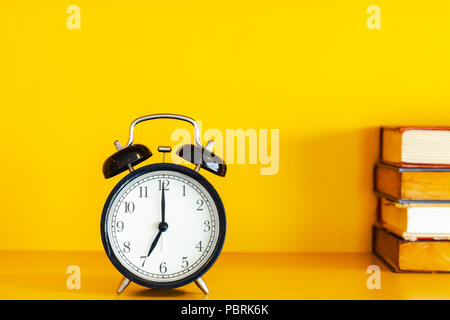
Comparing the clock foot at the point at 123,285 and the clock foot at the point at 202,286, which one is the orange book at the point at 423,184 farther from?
the clock foot at the point at 123,285

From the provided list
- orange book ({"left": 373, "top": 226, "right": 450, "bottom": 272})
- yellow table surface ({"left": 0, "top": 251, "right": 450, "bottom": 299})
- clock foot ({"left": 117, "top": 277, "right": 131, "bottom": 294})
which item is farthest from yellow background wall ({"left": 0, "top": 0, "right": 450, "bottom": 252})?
clock foot ({"left": 117, "top": 277, "right": 131, "bottom": 294})

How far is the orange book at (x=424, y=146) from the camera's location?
150cm

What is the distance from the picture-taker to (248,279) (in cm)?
147

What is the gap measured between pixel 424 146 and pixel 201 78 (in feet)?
2.00

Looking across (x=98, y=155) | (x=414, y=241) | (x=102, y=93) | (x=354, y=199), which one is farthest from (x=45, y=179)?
(x=414, y=241)

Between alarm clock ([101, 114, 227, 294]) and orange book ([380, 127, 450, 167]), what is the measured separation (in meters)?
0.46

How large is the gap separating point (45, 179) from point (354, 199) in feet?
2.79

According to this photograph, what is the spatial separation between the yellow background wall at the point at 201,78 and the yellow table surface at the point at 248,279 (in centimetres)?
22

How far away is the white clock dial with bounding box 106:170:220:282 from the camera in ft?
4.38

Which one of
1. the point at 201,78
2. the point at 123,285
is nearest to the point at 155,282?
the point at 123,285

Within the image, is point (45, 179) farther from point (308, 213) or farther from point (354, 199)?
point (354, 199)

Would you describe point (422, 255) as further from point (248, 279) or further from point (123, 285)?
point (123, 285)

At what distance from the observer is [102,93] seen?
1.73m

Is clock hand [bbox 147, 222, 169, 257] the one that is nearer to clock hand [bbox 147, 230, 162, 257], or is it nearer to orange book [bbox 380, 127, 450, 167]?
clock hand [bbox 147, 230, 162, 257]
